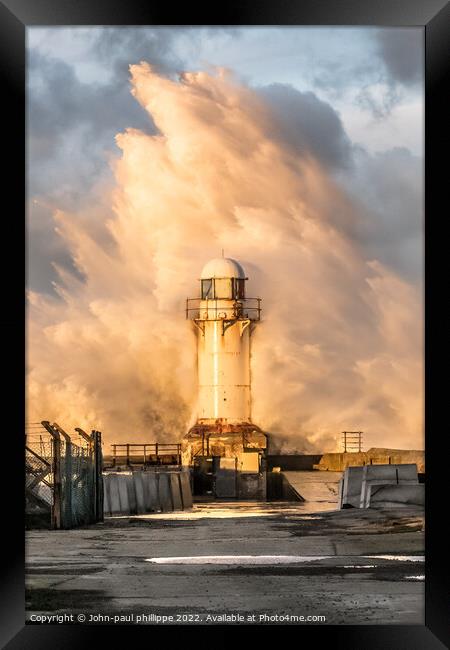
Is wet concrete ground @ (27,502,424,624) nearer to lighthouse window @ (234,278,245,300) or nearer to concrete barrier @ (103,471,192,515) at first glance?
concrete barrier @ (103,471,192,515)

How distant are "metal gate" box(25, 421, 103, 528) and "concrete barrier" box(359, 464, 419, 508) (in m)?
5.31

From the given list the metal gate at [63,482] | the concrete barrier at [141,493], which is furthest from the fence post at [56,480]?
the concrete barrier at [141,493]

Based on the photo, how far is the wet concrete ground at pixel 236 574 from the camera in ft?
31.6

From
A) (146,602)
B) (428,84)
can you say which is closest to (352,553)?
(146,602)

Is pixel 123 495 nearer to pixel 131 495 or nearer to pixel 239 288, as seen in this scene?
pixel 131 495

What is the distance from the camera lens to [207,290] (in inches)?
3287

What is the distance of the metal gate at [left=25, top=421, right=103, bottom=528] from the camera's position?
2000 cm

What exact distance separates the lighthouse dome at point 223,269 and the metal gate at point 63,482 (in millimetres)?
60246

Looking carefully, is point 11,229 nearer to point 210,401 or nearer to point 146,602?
point 146,602

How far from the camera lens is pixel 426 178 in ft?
26.5

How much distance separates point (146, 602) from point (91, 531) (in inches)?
395

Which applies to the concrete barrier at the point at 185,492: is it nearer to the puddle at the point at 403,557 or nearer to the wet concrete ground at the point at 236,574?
the wet concrete ground at the point at 236,574

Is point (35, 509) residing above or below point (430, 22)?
below

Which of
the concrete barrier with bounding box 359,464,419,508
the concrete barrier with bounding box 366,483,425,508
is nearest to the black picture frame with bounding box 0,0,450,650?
the concrete barrier with bounding box 366,483,425,508
